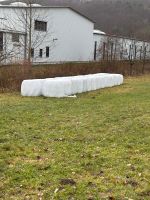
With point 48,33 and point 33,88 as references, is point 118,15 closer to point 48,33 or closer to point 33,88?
point 48,33

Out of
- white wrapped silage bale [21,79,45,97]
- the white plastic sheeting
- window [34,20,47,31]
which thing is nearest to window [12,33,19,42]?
window [34,20,47,31]

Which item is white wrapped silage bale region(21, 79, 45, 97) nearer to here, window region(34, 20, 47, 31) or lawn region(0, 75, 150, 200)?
lawn region(0, 75, 150, 200)

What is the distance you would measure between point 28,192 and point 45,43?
1846 inches

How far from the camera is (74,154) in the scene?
22.3ft

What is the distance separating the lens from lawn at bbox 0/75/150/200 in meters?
5.20

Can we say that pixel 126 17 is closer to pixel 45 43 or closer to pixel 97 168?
pixel 45 43

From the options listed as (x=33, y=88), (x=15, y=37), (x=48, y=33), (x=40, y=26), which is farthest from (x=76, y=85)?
(x=48, y=33)

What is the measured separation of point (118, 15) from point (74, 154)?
108 metres

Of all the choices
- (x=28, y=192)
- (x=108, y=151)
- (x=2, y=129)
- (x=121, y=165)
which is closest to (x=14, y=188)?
(x=28, y=192)

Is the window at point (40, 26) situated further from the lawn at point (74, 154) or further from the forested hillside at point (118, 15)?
the forested hillside at point (118, 15)

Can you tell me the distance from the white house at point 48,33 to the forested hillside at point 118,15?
1644 inches

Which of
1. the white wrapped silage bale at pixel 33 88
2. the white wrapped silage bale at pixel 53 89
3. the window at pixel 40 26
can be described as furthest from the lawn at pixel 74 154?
the window at pixel 40 26

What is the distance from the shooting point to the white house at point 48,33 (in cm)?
4438

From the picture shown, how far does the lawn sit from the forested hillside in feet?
294
